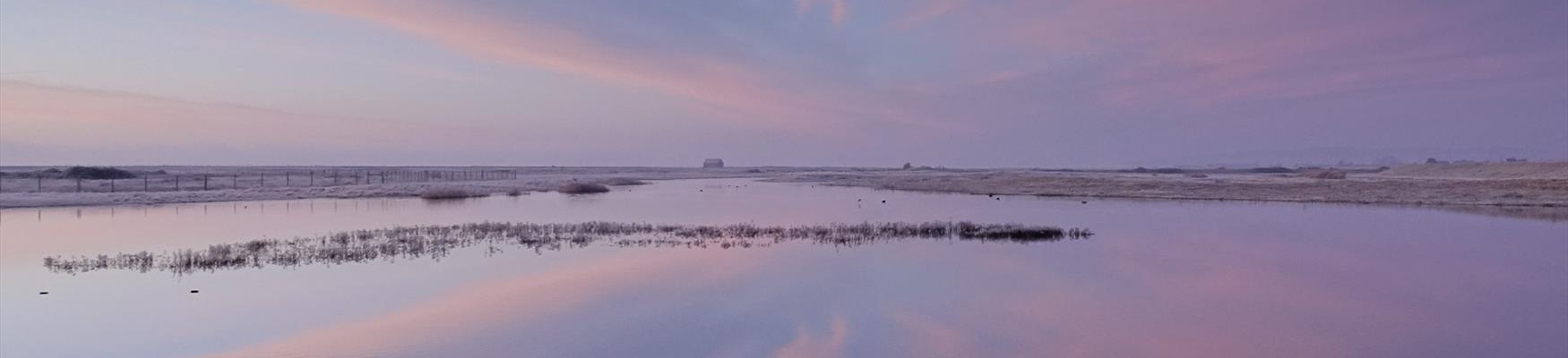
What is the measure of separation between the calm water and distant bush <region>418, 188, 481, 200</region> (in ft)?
74.1

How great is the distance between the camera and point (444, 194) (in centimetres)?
4906

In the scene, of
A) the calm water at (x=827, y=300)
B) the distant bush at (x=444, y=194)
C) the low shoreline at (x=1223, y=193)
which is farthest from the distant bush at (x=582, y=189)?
the calm water at (x=827, y=300)

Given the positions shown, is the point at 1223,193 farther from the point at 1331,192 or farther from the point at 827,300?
the point at 827,300

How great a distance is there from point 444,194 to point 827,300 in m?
41.2

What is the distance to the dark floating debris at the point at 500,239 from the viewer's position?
1772cm

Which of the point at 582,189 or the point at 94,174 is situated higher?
the point at 94,174

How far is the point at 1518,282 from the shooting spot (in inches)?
634

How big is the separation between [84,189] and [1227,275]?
175 feet

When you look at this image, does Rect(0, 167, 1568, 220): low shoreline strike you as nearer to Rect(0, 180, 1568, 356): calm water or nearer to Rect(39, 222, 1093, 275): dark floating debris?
Rect(0, 180, 1568, 356): calm water

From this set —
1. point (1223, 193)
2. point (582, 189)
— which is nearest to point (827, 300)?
point (582, 189)

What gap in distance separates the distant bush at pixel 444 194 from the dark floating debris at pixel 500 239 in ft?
72.4

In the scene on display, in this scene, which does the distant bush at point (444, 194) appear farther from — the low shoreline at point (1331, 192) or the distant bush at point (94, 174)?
the low shoreline at point (1331, 192)

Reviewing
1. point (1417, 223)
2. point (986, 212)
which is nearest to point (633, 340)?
point (986, 212)

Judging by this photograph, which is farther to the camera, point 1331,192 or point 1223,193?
point 1223,193
